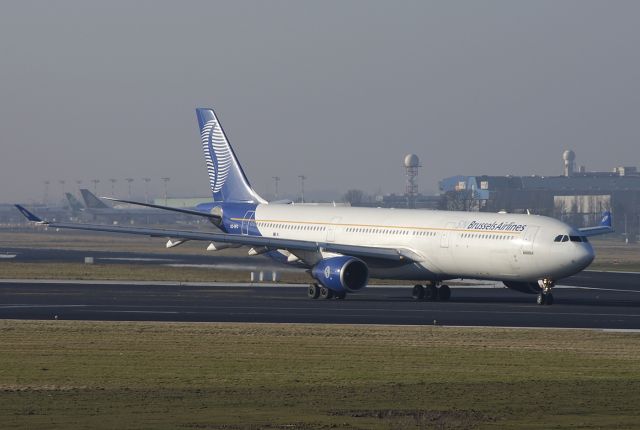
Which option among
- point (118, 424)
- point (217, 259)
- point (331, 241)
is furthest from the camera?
point (217, 259)

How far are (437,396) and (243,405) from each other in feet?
14.0

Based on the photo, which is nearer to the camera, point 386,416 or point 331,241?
point 386,416

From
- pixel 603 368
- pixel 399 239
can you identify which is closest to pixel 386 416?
pixel 603 368

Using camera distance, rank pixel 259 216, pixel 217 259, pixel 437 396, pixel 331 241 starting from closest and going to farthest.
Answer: pixel 437 396, pixel 331 241, pixel 259 216, pixel 217 259

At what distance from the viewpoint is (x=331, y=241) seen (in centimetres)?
5922

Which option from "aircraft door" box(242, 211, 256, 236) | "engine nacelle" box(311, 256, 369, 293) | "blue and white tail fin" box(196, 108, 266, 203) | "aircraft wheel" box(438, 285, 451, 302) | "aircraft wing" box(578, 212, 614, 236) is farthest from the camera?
"blue and white tail fin" box(196, 108, 266, 203)

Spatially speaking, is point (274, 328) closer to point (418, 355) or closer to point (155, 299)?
point (418, 355)

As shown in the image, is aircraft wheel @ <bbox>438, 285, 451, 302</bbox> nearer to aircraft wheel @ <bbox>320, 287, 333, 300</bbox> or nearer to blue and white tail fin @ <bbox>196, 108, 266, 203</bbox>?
aircraft wheel @ <bbox>320, 287, 333, 300</bbox>

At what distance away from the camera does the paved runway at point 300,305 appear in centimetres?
Answer: 4312

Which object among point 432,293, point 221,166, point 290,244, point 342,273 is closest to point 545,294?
point 432,293

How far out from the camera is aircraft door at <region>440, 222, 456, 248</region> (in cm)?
5316

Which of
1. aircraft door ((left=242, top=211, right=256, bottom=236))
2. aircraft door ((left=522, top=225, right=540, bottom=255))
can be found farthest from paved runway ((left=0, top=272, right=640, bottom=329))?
aircraft door ((left=242, top=211, right=256, bottom=236))

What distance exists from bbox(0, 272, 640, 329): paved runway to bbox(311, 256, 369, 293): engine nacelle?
773 mm

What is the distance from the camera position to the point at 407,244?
55219mm
